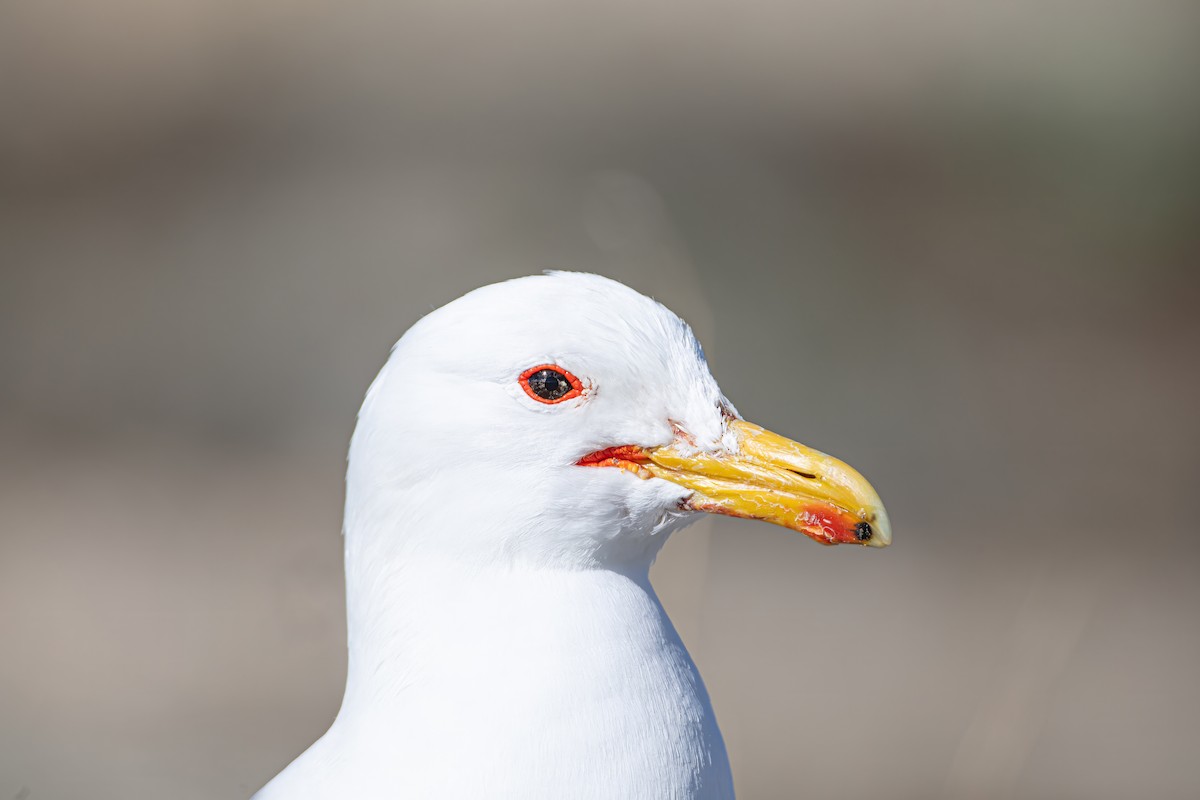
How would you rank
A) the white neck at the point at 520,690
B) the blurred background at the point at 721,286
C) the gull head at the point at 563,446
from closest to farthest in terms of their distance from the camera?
the white neck at the point at 520,690, the gull head at the point at 563,446, the blurred background at the point at 721,286

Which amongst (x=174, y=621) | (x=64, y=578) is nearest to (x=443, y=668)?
(x=174, y=621)

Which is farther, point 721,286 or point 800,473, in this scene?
point 721,286

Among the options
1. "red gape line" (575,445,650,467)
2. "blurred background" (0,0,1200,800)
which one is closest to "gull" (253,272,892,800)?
"red gape line" (575,445,650,467)

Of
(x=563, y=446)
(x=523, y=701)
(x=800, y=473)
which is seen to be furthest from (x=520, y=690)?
(x=800, y=473)

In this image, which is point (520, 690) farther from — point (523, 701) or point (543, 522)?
point (543, 522)

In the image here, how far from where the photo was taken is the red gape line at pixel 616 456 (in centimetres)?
246

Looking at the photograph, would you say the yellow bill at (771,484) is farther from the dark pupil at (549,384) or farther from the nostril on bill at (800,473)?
the dark pupil at (549,384)

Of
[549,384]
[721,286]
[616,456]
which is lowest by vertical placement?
[721,286]

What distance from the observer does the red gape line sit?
246 cm

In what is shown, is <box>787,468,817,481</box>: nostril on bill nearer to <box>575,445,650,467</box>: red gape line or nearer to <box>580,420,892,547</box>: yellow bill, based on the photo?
<box>580,420,892,547</box>: yellow bill

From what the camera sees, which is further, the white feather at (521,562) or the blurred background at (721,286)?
the blurred background at (721,286)

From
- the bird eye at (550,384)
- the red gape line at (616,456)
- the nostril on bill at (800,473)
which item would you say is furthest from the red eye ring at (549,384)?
the nostril on bill at (800,473)

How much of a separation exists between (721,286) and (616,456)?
4.91 meters

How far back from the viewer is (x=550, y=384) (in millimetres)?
2406
